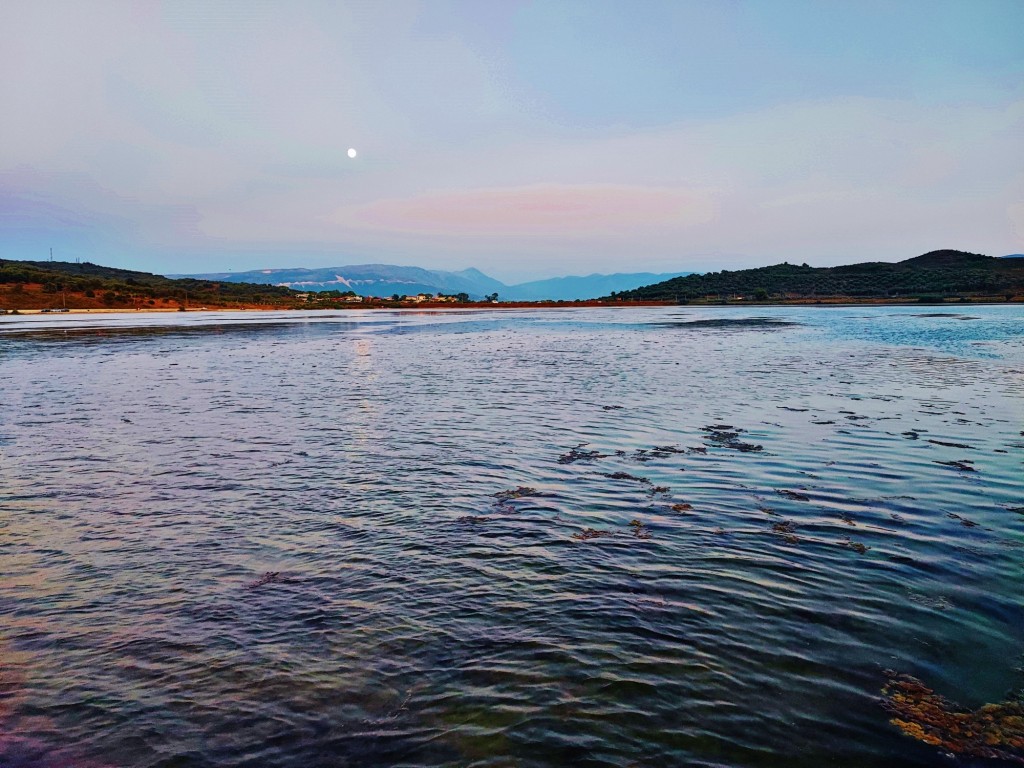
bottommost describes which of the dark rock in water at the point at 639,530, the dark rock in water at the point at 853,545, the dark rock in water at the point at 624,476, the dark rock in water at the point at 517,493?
the dark rock in water at the point at 853,545

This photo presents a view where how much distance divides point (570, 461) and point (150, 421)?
15.2 m

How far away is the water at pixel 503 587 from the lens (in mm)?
5832

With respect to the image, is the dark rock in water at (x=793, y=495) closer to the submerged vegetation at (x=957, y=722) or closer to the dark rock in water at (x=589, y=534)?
the dark rock in water at (x=589, y=534)

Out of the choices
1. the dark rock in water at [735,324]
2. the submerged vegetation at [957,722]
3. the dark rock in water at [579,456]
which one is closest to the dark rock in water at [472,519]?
the dark rock in water at [579,456]

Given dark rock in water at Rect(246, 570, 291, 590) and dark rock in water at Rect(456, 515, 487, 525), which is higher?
dark rock in water at Rect(246, 570, 291, 590)

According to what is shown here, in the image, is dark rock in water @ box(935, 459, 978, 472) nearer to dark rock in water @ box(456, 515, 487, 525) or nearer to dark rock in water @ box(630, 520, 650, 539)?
dark rock in water @ box(630, 520, 650, 539)

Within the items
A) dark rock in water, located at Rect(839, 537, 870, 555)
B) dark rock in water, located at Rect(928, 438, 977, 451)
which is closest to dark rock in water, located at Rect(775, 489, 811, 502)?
dark rock in water, located at Rect(839, 537, 870, 555)

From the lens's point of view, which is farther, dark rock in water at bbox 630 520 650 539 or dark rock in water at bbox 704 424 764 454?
dark rock in water at bbox 704 424 764 454

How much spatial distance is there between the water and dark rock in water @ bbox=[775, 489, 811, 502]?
0.08 m

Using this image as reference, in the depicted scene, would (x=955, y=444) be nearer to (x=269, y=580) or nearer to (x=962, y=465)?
(x=962, y=465)

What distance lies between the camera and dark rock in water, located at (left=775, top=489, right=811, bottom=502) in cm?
1232

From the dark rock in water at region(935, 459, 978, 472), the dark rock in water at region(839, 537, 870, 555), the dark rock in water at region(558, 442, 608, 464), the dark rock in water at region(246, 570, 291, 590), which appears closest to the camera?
the dark rock in water at region(246, 570, 291, 590)

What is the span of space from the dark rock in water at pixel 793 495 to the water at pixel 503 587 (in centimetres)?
8

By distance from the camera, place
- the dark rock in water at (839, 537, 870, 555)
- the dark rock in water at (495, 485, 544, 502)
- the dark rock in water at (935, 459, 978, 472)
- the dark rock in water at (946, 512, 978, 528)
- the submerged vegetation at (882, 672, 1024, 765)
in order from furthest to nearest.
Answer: the dark rock in water at (935, 459, 978, 472)
the dark rock in water at (495, 485, 544, 502)
the dark rock in water at (946, 512, 978, 528)
the dark rock in water at (839, 537, 870, 555)
the submerged vegetation at (882, 672, 1024, 765)
